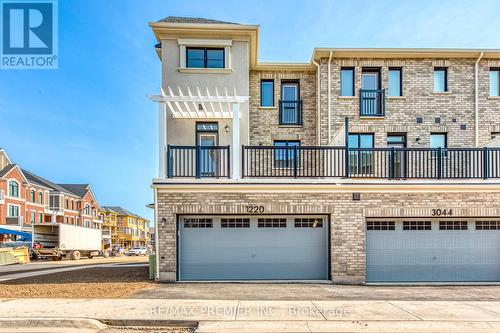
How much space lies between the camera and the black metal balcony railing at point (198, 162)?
10.8 metres

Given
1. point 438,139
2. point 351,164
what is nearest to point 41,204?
point 351,164

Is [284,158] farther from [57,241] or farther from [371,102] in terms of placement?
[57,241]

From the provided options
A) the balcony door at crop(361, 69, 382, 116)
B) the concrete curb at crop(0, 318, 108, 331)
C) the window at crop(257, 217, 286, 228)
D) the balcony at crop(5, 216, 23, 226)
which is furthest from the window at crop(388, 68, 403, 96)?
the balcony at crop(5, 216, 23, 226)

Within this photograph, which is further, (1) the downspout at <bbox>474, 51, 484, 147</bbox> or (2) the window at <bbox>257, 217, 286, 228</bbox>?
(1) the downspout at <bbox>474, 51, 484, 147</bbox>

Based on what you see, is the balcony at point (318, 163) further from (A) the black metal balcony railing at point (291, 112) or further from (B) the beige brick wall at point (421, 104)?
(A) the black metal balcony railing at point (291, 112)

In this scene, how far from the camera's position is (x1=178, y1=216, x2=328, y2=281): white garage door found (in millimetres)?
10859

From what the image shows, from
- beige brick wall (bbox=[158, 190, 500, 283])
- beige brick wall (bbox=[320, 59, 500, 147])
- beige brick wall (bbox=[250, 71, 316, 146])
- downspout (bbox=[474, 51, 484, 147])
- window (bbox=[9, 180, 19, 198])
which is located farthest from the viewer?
window (bbox=[9, 180, 19, 198])

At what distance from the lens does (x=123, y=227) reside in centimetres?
8150

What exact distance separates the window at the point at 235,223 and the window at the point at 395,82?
28.2 feet

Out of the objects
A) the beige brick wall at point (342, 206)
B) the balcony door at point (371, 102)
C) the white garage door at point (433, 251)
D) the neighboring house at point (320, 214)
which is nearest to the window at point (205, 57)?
the neighboring house at point (320, 214)

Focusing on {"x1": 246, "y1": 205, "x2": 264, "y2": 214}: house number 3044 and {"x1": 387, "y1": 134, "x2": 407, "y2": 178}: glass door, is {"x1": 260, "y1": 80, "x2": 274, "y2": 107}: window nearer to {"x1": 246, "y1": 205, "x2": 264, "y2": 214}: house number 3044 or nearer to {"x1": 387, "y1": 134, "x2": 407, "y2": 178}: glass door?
{"x1": 387, "y1": 134, "x2": 407, "y2": 178}: glass door

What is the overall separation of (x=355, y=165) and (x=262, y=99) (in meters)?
5.77

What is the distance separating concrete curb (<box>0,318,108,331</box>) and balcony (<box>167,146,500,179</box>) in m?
4.99

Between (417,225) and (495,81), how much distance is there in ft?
27.5
